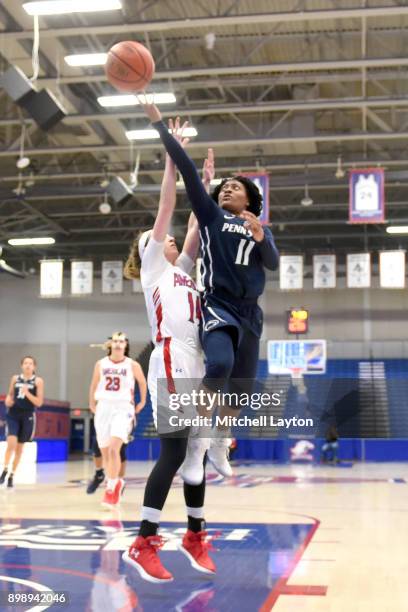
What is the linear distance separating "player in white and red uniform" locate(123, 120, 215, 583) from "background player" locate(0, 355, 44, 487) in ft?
24.0

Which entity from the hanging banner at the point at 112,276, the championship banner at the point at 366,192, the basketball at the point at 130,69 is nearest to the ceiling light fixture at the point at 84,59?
the championship banner at the point at 366,192

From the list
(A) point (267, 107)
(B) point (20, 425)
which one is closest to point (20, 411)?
(B) point (20, 425)

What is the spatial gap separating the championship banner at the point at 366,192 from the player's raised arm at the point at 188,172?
12.0 meters

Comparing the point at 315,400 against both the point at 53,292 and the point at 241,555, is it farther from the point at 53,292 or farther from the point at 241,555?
the point at 53,292

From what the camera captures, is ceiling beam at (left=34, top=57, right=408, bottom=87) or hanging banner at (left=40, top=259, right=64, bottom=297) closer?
ceiling beam at (left=34, top=57, right=408, bottom=87)

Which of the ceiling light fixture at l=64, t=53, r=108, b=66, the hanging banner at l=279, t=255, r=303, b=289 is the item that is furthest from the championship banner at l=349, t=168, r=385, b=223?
the ceiling light fixture at l=64, t=53, r=108, b=66

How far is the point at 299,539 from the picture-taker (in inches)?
237

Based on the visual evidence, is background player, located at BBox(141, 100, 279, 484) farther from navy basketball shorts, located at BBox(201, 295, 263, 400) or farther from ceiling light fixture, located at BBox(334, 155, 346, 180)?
ceiling light fixture, located at BBox(334, 155, 346, 180)

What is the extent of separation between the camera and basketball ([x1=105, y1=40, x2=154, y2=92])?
4.04m

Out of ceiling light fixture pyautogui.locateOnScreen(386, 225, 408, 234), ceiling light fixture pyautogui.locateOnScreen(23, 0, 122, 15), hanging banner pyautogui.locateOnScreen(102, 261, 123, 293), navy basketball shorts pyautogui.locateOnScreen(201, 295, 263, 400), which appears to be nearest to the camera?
navy basketball shorts pyautogui.locateOnScreen(201, 295, 263, 400)

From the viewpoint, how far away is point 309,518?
7.52 metres

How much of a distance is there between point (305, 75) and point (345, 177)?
148 inches

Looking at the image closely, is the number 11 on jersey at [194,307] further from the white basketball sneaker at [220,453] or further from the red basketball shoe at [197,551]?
the red basketball shoe at [197,551]

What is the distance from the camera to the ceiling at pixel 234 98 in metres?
12.6
